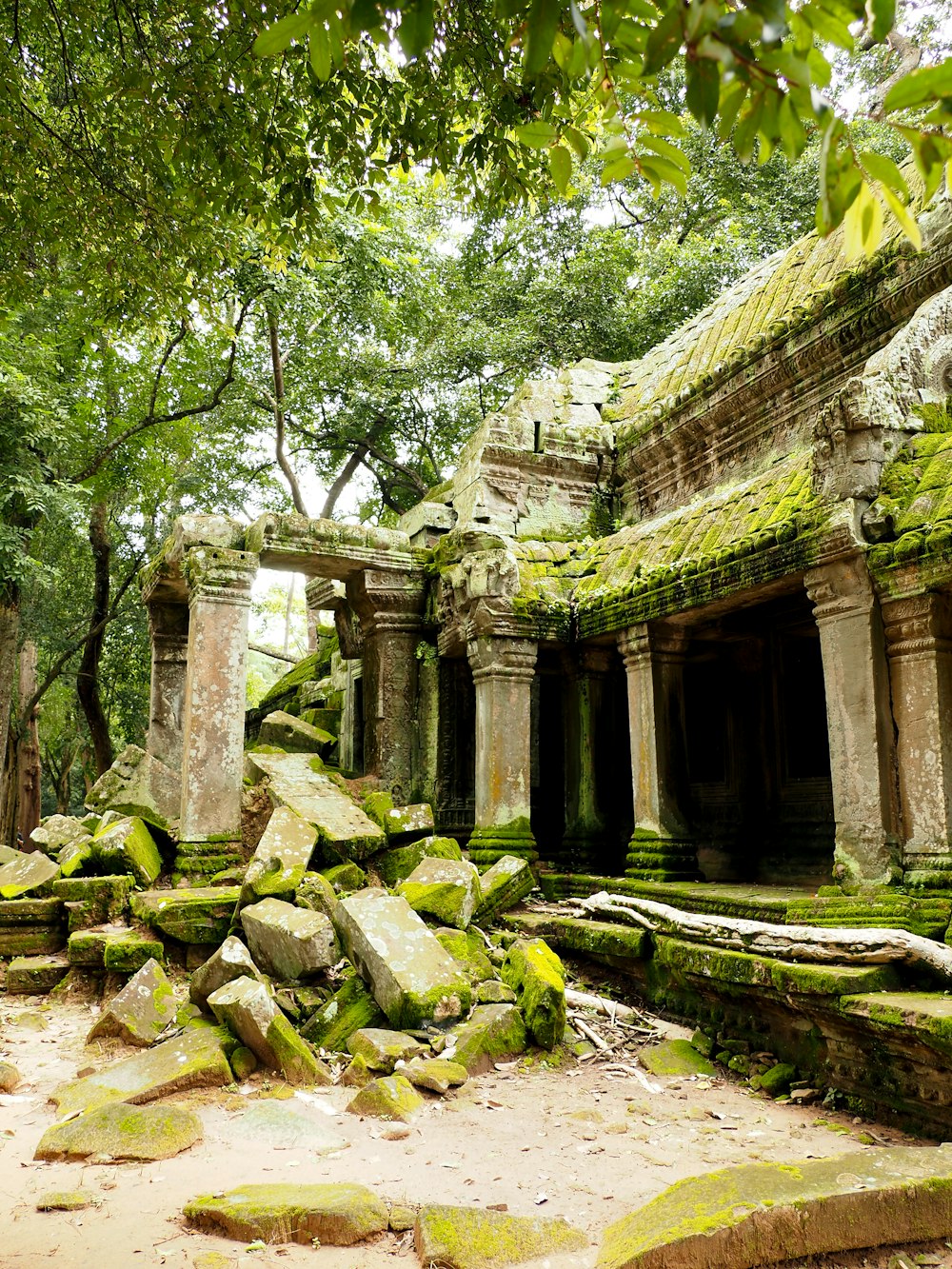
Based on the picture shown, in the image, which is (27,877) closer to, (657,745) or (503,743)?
(503,743)

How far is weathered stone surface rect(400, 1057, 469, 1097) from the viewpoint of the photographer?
443 centimetres

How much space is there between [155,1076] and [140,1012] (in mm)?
928

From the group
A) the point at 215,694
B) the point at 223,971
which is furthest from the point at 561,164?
the point at 215,694

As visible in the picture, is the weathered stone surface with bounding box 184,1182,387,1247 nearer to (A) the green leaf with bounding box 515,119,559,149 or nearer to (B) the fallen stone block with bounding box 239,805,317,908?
(B) the fallen stone block with bounding box 239,805,317,908

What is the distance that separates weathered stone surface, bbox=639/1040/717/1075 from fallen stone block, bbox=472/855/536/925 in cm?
179

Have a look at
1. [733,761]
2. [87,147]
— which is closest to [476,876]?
[733,761]

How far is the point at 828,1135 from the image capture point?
3.96 metres

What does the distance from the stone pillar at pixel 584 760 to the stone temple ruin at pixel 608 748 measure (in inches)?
1.4

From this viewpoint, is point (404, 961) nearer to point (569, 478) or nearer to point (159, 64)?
point (159, 64)

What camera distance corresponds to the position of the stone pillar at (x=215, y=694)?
7562 mm

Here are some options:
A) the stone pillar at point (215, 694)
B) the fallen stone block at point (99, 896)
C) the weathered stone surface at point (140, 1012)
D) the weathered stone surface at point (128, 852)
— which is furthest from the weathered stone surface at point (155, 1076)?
the stone pillar at point (215, 694)

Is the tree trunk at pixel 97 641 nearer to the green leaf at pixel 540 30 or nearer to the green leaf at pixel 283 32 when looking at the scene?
the green leaf at pixel 283 32

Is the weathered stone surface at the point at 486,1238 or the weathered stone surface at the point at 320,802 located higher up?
the weathered stone surface at the point at 320,802

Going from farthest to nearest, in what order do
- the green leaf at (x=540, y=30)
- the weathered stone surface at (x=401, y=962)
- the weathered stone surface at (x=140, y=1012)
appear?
1. the weathered stone surface at (x=140, y=1012)
2. the weathered stone surface at (x=401, y=962)
3. the green leaf at (x=540, y=30)
